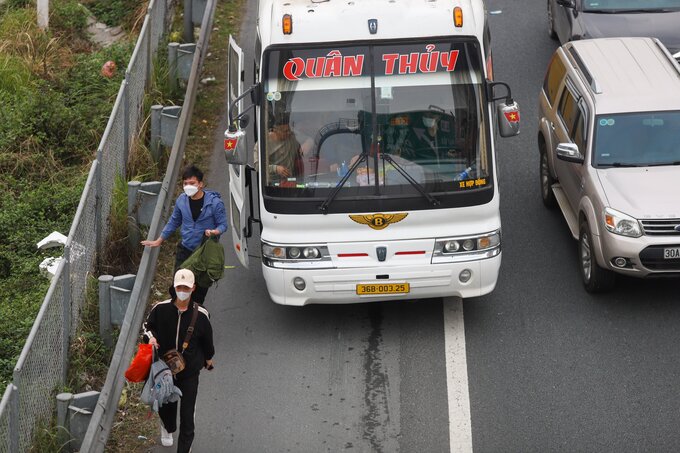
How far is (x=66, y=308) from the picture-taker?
1117 cm

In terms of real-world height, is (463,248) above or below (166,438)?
above

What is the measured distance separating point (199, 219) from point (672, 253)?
4.69m

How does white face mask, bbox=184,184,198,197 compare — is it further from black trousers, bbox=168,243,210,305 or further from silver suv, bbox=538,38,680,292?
silver suv, bbox=538,38,680,292

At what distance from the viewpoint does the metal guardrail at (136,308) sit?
10.4 metres

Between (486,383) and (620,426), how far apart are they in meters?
1.37

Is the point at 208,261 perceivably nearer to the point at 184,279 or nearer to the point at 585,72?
the point at 184,279

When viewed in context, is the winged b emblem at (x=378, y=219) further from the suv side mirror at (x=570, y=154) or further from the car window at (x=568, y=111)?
the car window at (x=568, y=111)

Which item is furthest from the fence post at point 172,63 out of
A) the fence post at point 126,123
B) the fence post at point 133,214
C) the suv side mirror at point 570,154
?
the suv side mirror at point 570,154

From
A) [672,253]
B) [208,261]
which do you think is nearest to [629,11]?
[672,253]

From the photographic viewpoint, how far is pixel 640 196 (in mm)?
12641

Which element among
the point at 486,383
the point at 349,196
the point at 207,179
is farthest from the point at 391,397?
the point at 207,179

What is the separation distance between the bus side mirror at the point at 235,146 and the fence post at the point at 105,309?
5.41 ft

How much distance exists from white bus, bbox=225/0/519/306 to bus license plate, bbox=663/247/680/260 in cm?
168

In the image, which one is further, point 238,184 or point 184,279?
point 238,184
